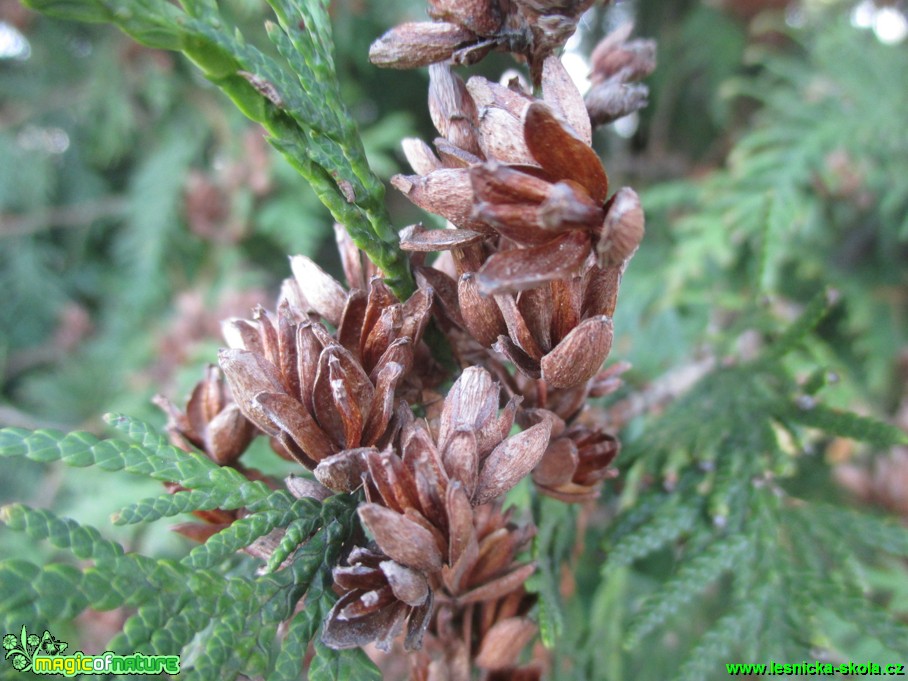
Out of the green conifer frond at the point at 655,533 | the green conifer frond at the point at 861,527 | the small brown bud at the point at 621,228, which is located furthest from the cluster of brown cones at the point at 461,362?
the green conifer frond at the point at 861,527

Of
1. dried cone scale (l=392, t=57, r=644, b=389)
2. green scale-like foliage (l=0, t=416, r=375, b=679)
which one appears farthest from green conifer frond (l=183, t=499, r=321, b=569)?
dried cone scale (l=392, t=57, r=644, b=389)

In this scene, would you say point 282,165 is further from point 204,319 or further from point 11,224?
point 11,224

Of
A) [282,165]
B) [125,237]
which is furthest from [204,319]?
[125,237]

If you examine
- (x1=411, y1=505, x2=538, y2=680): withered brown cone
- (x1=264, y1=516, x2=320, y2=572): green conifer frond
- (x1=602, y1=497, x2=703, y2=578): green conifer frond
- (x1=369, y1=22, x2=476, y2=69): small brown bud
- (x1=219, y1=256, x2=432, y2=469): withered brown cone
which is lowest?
(x1=602, y1=497, x2=703, y2=578): green conifer frond

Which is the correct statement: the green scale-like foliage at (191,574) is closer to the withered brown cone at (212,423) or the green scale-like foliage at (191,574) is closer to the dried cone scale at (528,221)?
the withered brown cone at (212,423)

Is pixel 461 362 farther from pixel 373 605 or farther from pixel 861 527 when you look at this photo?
pixel 861 527

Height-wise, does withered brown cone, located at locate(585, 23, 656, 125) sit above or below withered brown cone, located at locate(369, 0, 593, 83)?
below

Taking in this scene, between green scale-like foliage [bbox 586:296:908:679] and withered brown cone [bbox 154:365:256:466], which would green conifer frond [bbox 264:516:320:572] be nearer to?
withered brown cone [bbox 154:365:256:466]
